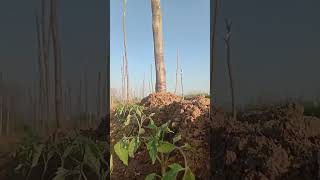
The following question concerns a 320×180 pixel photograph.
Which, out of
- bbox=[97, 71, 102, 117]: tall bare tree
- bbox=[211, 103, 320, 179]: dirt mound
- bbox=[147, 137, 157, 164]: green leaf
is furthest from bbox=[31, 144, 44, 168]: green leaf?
bbox=[211, 103, 320, 179]: dirt mound

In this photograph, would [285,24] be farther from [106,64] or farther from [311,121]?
[106,64]

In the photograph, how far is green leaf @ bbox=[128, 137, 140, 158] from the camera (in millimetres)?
1580

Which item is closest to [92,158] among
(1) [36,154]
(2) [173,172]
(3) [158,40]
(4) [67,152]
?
(4) [67,152]

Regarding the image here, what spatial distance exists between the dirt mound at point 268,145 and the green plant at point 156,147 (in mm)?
138

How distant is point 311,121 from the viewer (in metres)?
1.48

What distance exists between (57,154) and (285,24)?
0.96m

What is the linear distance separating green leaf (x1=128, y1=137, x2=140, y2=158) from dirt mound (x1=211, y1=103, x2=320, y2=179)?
0.29m

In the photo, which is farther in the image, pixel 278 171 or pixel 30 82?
pixel 30 82

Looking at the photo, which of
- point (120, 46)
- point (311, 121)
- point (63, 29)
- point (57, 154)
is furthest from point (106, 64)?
point (311, 121)

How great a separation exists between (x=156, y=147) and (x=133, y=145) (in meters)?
0.09

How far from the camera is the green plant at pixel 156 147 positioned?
5.07ft

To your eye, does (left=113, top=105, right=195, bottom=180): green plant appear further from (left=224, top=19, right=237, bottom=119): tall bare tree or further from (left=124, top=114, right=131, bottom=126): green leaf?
(left=224, top=19, right=237, bottom=119): tall bare tree

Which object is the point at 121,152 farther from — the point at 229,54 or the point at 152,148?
the point at 229,54

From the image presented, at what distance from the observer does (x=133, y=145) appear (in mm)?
1596
